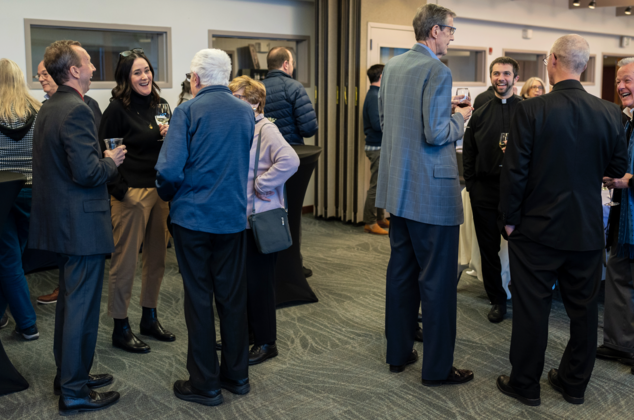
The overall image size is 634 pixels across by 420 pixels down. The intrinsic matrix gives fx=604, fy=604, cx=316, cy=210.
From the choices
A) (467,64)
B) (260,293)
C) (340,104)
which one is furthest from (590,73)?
(260,293)

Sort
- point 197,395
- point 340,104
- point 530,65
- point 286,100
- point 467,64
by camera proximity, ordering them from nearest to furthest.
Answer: point 197,395 < point 286,100 < point 340,104 < point 467,64 < point 530,65

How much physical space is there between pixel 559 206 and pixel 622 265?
947mm

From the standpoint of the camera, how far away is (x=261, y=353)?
10.7 feet

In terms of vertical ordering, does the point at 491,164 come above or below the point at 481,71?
below

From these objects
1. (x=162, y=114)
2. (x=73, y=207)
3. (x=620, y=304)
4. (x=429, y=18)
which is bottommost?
(x=620, y=304)

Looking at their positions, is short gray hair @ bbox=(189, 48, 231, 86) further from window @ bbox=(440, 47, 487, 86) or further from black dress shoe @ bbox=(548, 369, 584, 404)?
window @ bbox=(440, 47, 487, 86)

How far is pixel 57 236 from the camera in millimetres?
2588

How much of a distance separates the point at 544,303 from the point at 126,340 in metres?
2.24

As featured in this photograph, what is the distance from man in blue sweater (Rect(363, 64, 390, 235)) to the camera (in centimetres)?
645

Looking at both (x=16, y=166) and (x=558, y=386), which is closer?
(x=558, y=386)

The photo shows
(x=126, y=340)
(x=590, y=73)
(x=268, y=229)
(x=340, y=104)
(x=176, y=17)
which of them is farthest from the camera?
(x=590, y=73)

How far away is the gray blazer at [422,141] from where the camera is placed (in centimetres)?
273

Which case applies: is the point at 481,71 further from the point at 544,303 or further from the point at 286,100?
the point at 544,303

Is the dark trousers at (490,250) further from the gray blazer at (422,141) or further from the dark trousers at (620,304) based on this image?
the gray blazer at (422,141)
